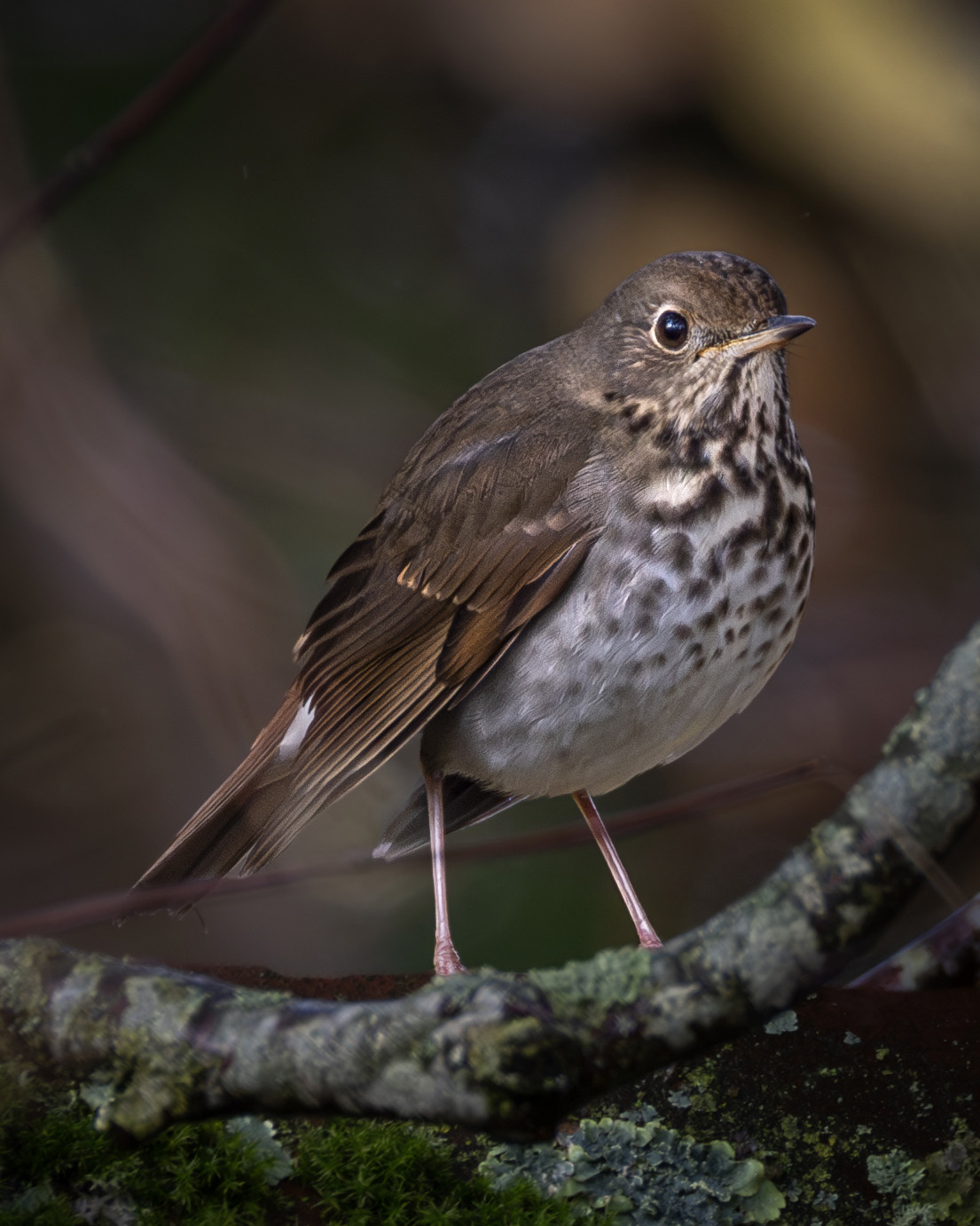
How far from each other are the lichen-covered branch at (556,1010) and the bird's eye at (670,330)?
3.43 ft

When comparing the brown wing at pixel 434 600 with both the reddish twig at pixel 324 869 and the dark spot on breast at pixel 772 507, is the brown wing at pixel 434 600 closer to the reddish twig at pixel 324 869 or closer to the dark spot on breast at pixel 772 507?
the dark spot on breast at pixel 772 507

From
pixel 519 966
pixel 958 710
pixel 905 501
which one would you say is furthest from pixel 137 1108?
pixel 905 501

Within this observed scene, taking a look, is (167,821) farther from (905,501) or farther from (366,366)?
(905,501)

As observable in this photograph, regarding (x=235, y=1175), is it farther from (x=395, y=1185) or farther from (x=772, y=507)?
(x=772, y=507)

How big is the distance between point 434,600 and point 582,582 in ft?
0.83

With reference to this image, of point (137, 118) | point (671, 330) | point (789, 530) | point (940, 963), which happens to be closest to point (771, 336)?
point (671, 330)

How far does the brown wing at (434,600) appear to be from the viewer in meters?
1.86

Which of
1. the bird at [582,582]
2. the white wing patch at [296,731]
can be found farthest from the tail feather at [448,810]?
the white wing patch at [296,731]

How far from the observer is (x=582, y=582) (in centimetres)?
182

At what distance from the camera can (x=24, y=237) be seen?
2.79 meters

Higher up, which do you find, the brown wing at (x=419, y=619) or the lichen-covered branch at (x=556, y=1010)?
the brown wing at (x=419, y=619)

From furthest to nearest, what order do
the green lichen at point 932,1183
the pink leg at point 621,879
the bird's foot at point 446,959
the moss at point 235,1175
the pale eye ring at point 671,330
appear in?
the pink leg at point 621,879 → the bird's foot at point 446,959 → the pale eye ring at point 671,330 → the green lichen at point 932,1183 → the moss at point 235,1175

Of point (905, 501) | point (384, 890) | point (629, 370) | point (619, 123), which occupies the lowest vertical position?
point (384, 890)

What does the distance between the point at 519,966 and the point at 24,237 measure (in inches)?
69.8
